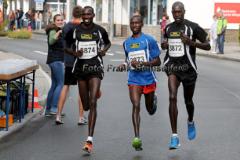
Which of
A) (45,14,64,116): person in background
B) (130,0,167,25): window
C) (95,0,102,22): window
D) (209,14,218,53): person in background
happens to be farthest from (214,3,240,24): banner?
(45,14,64,116): person in background

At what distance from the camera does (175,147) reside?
827 centimetres

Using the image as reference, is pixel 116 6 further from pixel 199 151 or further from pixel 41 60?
pixel 199 151

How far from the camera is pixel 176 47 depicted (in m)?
8.52

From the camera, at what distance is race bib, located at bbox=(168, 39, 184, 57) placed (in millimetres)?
8492

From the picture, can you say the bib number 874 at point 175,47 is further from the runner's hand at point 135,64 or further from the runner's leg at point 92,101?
the runner's leg at point 92,101

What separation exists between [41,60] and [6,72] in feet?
52.5

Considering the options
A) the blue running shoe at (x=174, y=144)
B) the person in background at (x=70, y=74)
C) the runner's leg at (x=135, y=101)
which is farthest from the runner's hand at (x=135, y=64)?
the person in background at (x=70, y=74)

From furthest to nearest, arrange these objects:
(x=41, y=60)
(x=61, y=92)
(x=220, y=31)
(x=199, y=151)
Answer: (x=220, y=31) < (x=41, y=60) < (x=61, y=92) < (x=199, y=151)

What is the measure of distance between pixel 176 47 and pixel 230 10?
32984 millimetres

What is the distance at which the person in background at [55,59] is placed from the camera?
10891 millimetres

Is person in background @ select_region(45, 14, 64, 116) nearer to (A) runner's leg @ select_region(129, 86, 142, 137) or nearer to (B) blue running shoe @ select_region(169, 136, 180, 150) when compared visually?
(A) runner's leg @ select_region(129, 86, 142, 137)

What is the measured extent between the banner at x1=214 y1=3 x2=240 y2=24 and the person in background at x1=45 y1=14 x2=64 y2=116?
30.4 metres

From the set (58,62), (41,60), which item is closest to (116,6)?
(41,60)

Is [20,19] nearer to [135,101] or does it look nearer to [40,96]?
[40,96]
